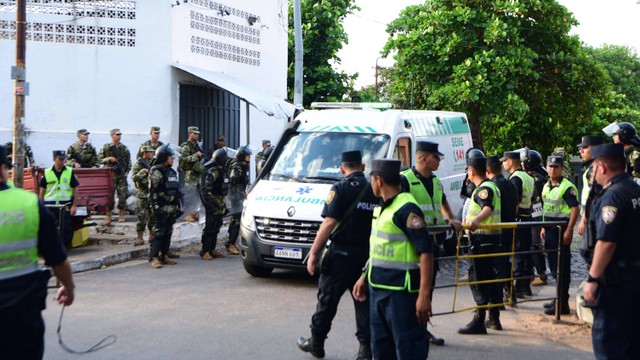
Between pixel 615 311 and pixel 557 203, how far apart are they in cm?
423

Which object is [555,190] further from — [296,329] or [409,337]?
[409,337]

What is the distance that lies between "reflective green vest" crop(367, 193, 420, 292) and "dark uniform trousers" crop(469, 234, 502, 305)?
2758mm

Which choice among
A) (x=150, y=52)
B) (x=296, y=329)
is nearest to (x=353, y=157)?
(x=296, y=329)

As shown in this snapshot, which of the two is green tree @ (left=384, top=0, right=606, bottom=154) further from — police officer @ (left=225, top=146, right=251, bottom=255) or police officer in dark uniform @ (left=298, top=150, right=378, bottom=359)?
police officer in dark uniform @ (left=298, top=150, right=378, bottom=359)

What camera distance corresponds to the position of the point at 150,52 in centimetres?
1639

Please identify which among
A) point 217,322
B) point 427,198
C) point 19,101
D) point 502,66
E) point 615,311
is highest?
point 502,66

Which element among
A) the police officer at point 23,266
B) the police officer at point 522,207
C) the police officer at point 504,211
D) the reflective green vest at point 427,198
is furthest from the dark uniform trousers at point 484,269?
the police officer at point 23,266

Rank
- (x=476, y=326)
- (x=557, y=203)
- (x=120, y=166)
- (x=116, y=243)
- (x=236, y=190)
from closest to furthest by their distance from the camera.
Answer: (x=476, y=326) < (x=557, y=203) < (x=236, y=190) < (x=116, y=243) < (x=120, y=166)

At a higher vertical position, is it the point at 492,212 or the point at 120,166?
the point at 120,166

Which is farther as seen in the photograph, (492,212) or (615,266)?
(492,212)

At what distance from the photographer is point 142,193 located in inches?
488

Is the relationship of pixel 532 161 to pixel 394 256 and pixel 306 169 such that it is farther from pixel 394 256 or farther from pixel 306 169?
pixel 394 256

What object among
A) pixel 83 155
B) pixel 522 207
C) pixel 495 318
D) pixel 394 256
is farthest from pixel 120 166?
pixel 394 256

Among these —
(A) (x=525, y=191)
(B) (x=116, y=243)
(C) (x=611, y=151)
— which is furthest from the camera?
(B) (x=116, y=243)
